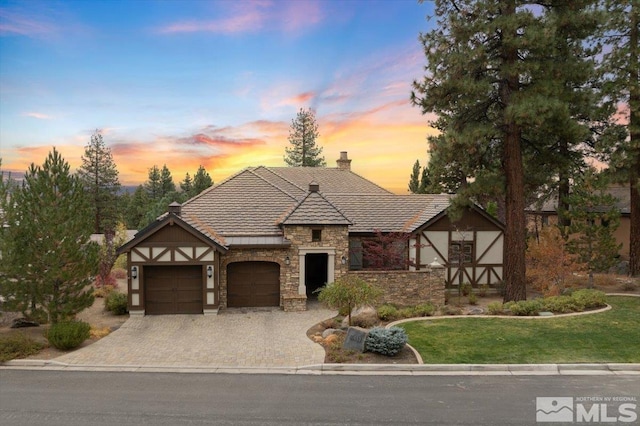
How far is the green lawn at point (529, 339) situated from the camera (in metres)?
11.7

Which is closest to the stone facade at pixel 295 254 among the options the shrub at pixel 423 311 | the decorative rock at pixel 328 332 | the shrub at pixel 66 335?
the decorative rock at pixel 328 332

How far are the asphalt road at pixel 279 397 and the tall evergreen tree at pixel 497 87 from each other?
905 cm

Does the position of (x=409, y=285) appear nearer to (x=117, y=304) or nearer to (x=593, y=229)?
(x=593, y=229)

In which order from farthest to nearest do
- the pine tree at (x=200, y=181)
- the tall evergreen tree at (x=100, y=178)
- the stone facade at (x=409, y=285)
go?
1. the pine tree at (x=200, y=181)
2. the tall evergreen tree at (x=100, y=178)
3. the stone facade at (x=409, y=285)

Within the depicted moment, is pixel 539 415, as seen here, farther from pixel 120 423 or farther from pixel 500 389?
pixel 120 423

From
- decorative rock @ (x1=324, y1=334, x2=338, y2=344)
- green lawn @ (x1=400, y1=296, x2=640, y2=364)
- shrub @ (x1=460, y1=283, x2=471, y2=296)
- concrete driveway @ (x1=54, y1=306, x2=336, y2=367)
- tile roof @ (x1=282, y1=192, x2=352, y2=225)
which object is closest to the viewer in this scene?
green lawn @ (x1=400, y1=296, x2=640, y2=364)

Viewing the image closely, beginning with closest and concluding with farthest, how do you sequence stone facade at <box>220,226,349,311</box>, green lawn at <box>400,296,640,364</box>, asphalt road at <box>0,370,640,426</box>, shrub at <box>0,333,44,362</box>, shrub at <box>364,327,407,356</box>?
asphalt road at <box>0,370,640,426</box>, green lawn at <box>400,296,640,364</box>, shrub at <box>364,327,407,356</box>, shrub at <box>0,333,44,362</box>, stone facade at <box>220,226,349,311</box>

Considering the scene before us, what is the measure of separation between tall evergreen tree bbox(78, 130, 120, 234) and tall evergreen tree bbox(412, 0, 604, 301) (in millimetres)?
47688

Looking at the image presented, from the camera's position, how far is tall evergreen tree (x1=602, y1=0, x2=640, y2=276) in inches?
868

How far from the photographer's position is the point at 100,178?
176ft

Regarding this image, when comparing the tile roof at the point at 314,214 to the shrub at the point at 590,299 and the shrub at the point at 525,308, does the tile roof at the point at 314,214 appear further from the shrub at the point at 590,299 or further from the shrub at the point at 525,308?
the shrub at the point at 590,299

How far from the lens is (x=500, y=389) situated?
996cm

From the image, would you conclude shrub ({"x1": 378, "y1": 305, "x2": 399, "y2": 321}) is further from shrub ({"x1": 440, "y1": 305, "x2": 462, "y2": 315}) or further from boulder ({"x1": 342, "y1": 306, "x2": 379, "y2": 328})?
shrub ({"x1": 440, "y1": 305, "x2": 462, "y2": 315})

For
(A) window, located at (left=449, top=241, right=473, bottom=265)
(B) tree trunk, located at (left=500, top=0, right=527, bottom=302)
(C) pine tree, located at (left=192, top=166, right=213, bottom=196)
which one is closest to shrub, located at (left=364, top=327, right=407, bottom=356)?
(B) tree trunk, located at (left=500, top=0, right=527, bottom=302)
